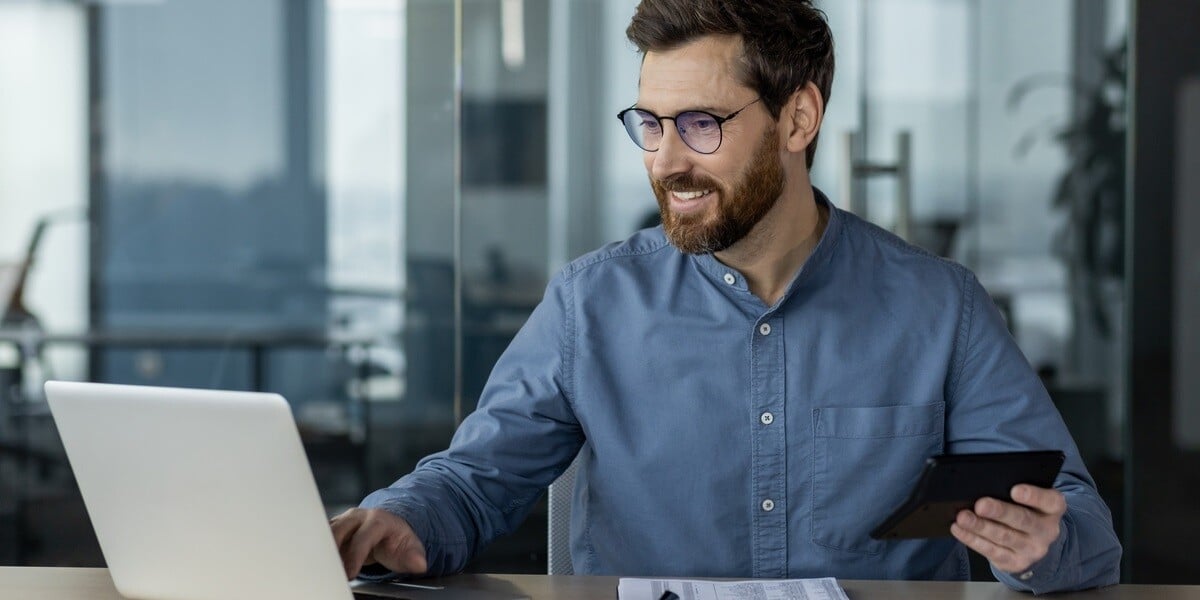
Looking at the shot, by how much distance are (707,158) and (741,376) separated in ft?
0.97

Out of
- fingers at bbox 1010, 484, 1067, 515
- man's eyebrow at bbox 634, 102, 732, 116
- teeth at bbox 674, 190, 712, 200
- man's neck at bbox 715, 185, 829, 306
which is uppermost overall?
man's eyebrow at bbox 634, 102, 732, 116

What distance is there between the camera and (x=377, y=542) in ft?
4.96

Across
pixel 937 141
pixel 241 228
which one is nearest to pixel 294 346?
pixel 241 228

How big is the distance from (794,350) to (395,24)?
69.5 inches

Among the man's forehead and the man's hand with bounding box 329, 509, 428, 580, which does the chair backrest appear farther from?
the man's forehead

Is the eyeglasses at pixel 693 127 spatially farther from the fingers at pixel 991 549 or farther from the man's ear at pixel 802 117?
the fingers at pixel 991 549

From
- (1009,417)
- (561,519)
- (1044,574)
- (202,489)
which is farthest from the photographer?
(561,519)

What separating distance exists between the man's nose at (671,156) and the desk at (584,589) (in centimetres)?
54

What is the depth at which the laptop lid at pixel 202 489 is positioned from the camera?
126cm

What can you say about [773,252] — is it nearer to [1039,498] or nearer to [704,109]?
[704,109]

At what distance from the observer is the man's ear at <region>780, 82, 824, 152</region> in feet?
6.15

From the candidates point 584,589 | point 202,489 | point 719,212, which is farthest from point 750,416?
point 202,489

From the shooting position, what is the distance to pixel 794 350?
1.80 m

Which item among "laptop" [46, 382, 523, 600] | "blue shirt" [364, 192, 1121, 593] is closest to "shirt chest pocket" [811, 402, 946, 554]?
"blue shirt" [364, 192, 1121, 593]
